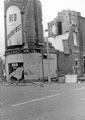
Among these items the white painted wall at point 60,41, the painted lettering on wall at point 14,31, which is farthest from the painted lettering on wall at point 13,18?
the white painted wall at point 60,41

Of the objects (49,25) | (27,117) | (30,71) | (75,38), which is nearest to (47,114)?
(27,117)

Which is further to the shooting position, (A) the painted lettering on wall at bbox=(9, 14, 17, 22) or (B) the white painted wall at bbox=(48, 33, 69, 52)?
(B) the white painted wall at bbox=(48, 33, 69, 52)

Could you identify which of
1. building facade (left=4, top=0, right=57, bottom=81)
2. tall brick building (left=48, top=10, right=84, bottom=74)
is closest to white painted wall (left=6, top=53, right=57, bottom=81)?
building facade (left=4, top=0, right=57, bottom=81)

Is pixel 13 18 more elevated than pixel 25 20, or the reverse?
pixel 13 18

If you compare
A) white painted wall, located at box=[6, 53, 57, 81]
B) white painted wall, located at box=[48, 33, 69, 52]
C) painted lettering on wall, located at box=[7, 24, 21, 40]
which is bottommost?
white painted wall, located at box=[6, 53, 57, 81]

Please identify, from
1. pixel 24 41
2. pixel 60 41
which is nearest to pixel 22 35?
pixel 24 41

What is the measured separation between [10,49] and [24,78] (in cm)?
494

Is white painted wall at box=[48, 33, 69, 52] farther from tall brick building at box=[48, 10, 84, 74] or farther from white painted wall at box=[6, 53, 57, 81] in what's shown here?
white painted wall at box=[6, 53, 57, 81]

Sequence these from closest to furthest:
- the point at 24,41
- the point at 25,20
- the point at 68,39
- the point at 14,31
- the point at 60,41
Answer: the point at 24,41 → the point at 25,20 → the point at 14,31 → the point at 68,39 → the point at 60,41

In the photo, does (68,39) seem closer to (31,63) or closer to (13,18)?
(31,63)

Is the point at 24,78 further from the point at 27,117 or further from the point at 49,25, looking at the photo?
the point at 27,117

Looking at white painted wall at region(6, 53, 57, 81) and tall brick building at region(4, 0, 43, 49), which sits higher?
tall brick building at region(4, 0, 43, 49)

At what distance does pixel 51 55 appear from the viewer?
126 ft

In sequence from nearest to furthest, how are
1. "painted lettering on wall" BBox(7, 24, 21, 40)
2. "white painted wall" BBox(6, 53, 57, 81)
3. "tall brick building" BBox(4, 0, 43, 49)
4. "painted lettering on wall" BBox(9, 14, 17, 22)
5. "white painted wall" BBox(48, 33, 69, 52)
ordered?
"white painted wall" BBox(6, 53, 57, 81) → "tall brick building" BBox(4, 0, 43, 49) → "painted lettering on wall" BBox(7, 24, 21, 40) → "painted lettering on wall" BBox(9, 14, 17, 22) → "white painted wall" BBox(48, 33, 69, 52)
